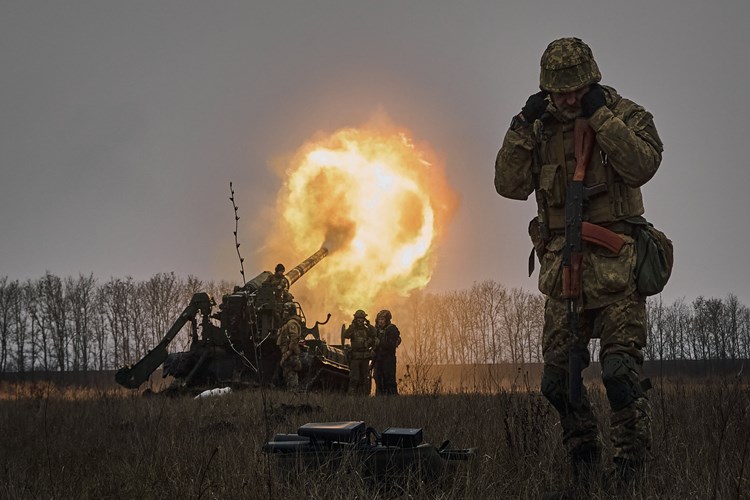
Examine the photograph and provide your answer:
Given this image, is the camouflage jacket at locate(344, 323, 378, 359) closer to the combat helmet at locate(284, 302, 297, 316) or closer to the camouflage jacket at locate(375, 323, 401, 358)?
the camouflage jacket at locate(375, 323, 401, 358)

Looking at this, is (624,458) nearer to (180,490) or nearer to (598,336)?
(598,336)

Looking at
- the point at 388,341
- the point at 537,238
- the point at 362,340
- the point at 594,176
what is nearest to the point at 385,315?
the point at 388,341

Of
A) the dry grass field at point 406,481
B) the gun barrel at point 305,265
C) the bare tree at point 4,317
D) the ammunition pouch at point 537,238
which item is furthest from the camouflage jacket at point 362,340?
the bare tree at point 4,317

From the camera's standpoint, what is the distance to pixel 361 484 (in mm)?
3520

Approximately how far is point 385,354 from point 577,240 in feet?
40.8

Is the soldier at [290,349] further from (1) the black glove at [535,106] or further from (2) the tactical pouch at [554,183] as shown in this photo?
(1) the black glove at [535,106]

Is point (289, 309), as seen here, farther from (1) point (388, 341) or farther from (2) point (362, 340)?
(1) point (388, 341)

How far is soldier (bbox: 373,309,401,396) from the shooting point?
16.0m

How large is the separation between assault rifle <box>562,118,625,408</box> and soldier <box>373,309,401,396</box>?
11.8 m

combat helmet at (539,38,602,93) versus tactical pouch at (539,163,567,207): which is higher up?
combat helmet at (539,38,602,93)

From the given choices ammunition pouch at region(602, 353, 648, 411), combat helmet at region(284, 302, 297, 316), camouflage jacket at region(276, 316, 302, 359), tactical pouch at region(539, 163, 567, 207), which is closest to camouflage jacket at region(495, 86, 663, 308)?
tactical pouch at region(539, 163, 567, 207)

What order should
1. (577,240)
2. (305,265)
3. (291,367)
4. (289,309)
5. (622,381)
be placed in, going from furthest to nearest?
(305,265)
(289,309)
(291,367)
(577,240)
(622,381)

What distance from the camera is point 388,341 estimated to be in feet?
53.2

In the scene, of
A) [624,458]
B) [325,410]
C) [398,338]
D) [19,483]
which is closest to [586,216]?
[624,458]
